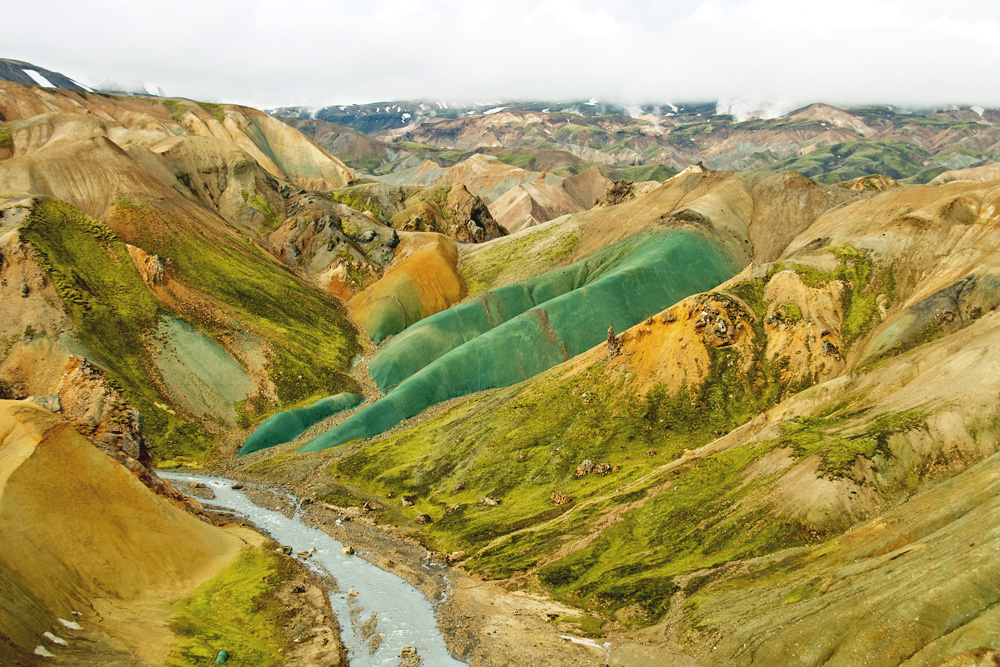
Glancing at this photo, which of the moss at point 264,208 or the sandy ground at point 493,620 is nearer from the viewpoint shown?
the sandy ground at point 493,620

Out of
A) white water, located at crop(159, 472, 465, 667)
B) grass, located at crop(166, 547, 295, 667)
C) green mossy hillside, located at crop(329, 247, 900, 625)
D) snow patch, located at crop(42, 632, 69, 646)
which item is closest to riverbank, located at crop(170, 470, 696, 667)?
white water, located at crop(159, 472, 465, 667)

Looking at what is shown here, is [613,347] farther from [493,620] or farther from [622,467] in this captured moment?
[493,620]

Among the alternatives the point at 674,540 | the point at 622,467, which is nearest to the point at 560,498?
the point at 622,467

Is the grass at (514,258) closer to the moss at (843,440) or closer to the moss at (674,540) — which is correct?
the moss at (674,540)

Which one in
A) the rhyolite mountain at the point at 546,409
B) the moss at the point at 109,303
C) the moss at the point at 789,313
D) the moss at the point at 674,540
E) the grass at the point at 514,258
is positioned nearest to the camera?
the rhyolite mountain at the point at 546,409

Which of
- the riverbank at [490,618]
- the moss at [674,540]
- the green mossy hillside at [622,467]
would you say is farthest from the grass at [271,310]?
the moss at [674,540]

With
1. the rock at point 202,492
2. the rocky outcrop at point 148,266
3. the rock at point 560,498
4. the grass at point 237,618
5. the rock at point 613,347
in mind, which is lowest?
the rock at point 202,492

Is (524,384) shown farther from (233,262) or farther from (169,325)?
(233,262)

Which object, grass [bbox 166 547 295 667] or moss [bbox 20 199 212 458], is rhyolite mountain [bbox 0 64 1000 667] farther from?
moss [bbox 20 199 212 458]

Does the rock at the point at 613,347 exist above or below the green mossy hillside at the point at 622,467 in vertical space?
above
